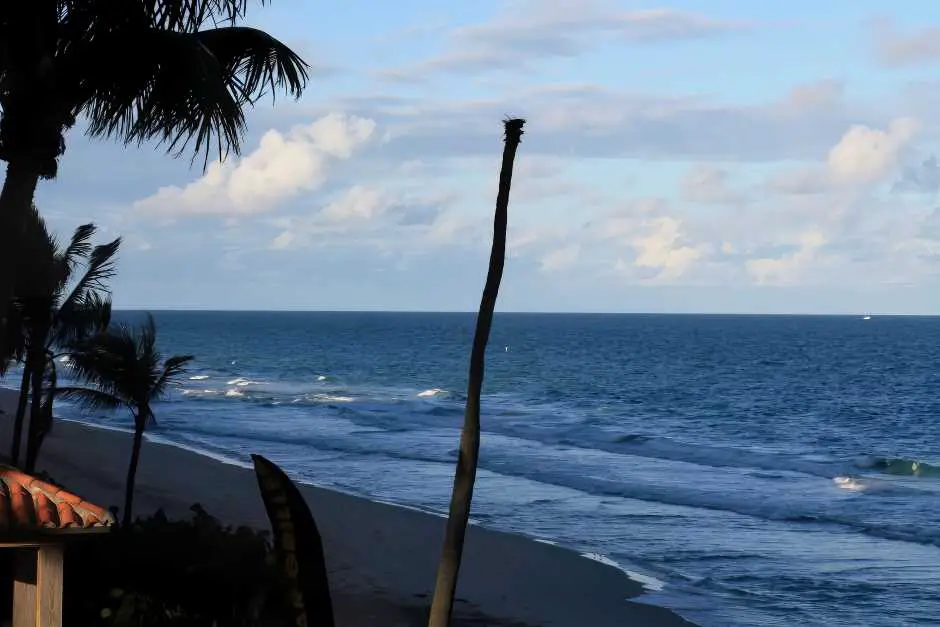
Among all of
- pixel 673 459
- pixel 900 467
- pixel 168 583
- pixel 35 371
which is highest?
pixel 35 371

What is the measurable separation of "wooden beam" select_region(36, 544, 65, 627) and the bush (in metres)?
4.04

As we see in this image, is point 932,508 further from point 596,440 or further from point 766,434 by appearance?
point 766,434

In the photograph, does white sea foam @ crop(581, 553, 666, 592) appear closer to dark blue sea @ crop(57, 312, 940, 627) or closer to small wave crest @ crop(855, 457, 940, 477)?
dark blue sea @ crop(57, 312, 940, 627)

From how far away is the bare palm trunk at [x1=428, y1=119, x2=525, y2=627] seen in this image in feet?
32.9

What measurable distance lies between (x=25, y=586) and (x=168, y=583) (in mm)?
4090

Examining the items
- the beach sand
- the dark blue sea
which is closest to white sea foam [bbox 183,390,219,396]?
the dark blue sea

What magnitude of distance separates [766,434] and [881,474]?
46.7 ft

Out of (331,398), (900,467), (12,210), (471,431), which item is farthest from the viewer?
(331,398)

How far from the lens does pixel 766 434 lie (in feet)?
178

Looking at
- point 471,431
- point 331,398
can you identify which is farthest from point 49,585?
point 331,398

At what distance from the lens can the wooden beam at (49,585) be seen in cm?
740

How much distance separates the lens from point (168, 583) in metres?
12.1

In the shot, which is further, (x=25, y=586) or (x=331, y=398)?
(x=331, y=398)

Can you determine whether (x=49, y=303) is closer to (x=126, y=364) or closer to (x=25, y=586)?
(x=126, y=364)
